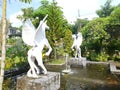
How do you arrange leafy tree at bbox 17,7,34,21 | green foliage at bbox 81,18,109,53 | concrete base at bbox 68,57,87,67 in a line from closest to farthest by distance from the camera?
1. concrete base at bbox 68,57,87,67
2. green foliage at bbox 81,18,109,53
3. leafy tree at bbox 17,7,34,21

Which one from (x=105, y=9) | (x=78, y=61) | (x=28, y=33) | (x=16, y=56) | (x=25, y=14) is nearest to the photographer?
(x=28, y=33)

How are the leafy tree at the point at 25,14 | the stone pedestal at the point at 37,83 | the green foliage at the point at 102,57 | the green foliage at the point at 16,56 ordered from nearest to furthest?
the stone pedestal at the point at 37,83 < the green foliage at the point at 16,56 < the green foliage at the point at 102,57 < the leafy tree at the point at 25,14

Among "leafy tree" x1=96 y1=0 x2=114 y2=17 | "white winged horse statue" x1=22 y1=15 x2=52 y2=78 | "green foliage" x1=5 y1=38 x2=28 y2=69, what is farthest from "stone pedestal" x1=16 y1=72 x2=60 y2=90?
"leafy tree" x1=96 y1=0 x2=114 y2=17

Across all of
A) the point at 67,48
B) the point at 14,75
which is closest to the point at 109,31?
the point at 67,48

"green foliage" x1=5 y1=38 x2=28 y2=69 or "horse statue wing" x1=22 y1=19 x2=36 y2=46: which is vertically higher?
"horse statue wing" x1=22 y1=19 x2=36 y2=46

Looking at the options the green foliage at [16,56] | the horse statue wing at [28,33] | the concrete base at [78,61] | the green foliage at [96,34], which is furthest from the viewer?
the green foliage at [96,34]

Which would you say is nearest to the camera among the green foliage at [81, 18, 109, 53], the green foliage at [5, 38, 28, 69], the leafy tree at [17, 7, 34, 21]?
the green foliage at [5, 38, 28, 69]

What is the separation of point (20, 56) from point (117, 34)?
11102mm

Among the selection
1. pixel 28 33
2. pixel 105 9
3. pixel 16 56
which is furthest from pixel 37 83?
pixel 105 9

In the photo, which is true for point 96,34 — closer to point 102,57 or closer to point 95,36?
point 95,36

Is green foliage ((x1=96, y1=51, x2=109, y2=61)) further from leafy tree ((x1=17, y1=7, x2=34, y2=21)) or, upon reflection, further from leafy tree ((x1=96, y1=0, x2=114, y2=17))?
leafy tree ((x1=96, y1=0, x2=114, y2=17))

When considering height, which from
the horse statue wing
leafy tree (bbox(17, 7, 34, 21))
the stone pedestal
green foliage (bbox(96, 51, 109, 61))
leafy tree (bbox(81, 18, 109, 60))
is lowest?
the stone pedestal

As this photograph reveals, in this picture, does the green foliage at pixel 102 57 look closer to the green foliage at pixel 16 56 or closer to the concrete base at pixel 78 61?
the concrete base at pixel 78 61

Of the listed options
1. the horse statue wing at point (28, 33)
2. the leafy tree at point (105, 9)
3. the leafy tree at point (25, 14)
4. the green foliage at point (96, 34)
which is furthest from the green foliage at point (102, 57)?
the leafy tree at point (105, 9)
